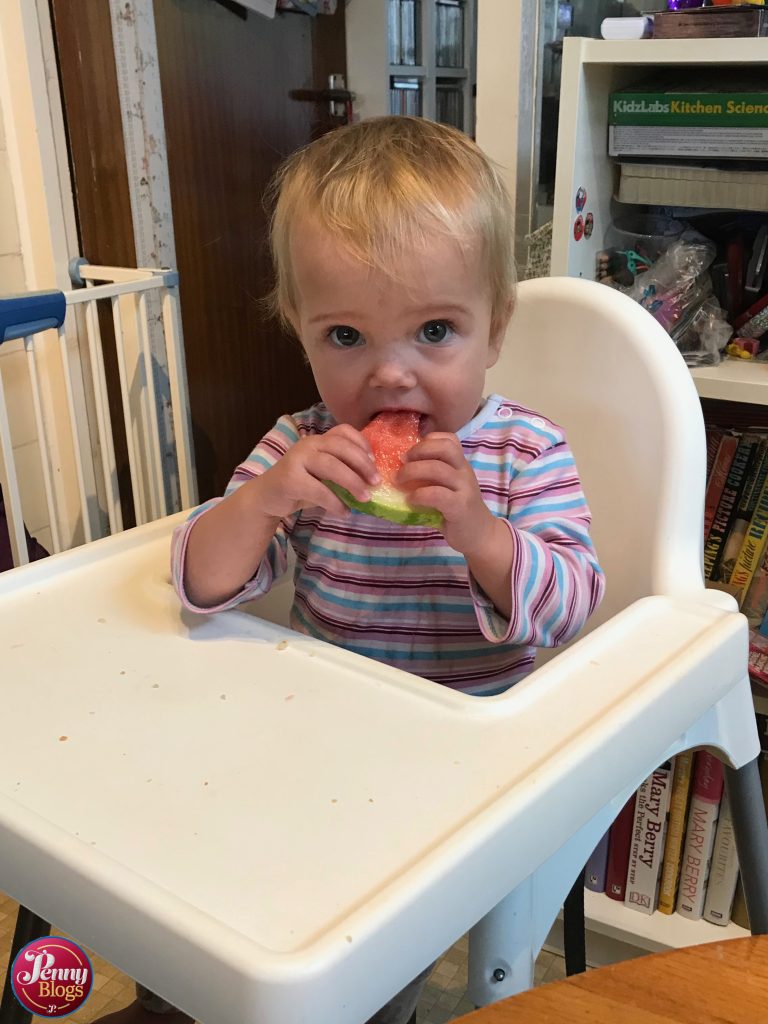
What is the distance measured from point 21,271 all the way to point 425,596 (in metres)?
1.35

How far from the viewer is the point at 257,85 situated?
2.29 meters

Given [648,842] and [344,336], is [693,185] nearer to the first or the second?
[344,336]

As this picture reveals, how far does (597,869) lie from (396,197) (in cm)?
114

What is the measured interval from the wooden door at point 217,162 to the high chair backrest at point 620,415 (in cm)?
117

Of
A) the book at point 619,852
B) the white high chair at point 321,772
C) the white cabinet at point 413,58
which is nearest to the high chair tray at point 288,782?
the white high chair at point 321,772

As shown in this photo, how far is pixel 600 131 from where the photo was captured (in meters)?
1.23

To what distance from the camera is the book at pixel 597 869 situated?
4.83 feet

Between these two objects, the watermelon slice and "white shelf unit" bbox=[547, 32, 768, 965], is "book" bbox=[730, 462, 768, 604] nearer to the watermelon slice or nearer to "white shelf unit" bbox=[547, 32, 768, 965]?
"white shelf unit" bbox=[547, 32, 768, 965]

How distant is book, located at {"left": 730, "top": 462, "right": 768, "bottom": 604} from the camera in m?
1.30

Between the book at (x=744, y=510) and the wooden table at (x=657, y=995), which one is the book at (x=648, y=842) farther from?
the wooden table at (x=657, y=995)

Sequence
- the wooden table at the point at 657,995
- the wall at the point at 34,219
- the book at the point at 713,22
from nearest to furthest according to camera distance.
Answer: the wooden table at the point at 657,995 < the book at the point at 713,22 < the wall at the point at 34,219

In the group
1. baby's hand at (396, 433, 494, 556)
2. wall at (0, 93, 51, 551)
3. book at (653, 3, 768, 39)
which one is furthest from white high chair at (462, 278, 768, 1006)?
wall at (0, 93, 51, 551)

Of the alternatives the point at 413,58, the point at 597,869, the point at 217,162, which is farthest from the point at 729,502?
the point at 413,58

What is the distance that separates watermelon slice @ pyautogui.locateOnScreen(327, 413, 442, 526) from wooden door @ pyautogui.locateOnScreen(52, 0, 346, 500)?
1306 mm
